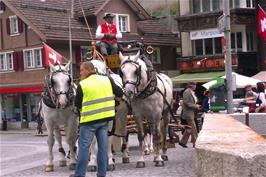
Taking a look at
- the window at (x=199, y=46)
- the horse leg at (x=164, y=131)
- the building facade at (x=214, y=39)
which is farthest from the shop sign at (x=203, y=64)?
the horse leg at (x=164, y=131)

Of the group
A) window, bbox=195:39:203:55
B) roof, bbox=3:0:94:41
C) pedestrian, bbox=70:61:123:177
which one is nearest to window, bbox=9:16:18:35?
roof, bbox=3:0:94:41

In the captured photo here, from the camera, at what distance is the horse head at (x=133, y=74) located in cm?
1172

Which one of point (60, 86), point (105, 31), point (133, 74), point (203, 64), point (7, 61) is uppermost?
point (7, 61)

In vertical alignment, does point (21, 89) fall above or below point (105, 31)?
below

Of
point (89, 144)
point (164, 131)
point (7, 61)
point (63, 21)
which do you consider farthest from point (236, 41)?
point (89, 144)

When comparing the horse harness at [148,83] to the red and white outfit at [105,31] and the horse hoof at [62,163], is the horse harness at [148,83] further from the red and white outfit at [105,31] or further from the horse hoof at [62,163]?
the horse hoof at [62,163]

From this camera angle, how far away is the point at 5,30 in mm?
47469

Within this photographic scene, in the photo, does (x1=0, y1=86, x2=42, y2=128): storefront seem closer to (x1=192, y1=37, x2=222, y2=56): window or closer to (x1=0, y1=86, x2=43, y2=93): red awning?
(x1=0, y1=86, x2=43, y2=93): red awning

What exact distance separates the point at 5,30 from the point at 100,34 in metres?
34.2

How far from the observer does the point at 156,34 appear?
168ft

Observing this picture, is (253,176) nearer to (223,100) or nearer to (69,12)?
(223,100)

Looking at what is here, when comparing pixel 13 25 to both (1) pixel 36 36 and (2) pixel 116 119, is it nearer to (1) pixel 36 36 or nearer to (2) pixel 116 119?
(1) pixel 36 36

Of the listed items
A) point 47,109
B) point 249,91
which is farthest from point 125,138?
point 249,91

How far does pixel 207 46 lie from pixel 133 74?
33509 millimetres
